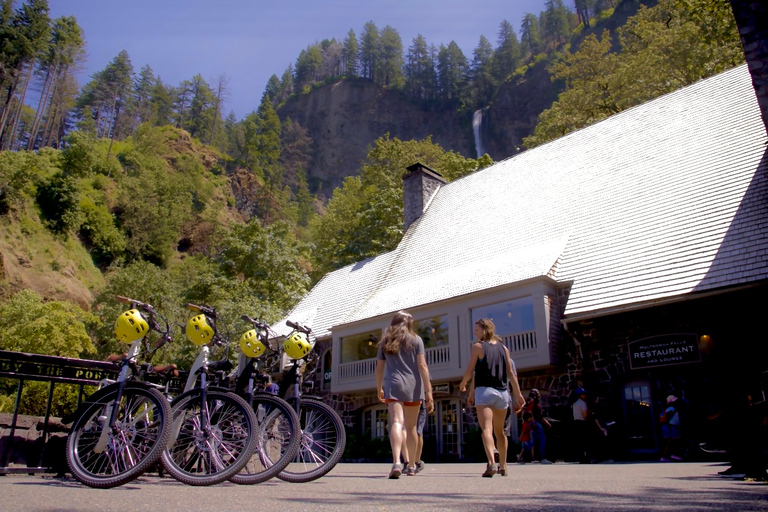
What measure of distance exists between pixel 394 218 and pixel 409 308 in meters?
14.5

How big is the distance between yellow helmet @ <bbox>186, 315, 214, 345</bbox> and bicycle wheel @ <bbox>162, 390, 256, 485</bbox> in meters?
0.76

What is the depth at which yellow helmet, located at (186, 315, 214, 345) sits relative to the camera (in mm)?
5512

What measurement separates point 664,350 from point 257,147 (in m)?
72.6

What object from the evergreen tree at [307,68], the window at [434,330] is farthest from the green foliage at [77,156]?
the evergreen tree at [307,68]

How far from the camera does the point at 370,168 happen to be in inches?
1551

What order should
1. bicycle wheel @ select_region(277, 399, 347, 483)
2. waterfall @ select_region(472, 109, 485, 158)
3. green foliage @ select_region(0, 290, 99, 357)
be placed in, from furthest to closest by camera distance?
waterfall @ select_region(472, 109, 485, 158) → green foliage @ select_region(0, 290, 99, 357) → bicycle wheel @ select_region(277, 399, 347, 483)

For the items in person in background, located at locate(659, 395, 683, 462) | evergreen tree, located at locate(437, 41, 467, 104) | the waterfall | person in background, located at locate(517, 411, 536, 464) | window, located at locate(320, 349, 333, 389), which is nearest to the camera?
person in background, located at locate(659, 395, 683, 462)

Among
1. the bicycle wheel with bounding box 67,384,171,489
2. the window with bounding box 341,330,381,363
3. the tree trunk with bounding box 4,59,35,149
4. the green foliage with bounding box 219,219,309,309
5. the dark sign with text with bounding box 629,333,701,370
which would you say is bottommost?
the bicycle wheel with bounding box 67,384,171,489

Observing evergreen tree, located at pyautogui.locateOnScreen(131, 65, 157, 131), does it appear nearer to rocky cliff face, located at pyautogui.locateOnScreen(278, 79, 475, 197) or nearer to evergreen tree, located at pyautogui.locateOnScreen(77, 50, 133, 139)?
evergreen tree, located at pyautogui.locateOnScreen(77, 50, 133, 139)

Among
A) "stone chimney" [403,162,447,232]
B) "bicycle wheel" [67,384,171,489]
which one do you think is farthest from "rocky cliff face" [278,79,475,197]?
"bicycle wheel" [67,384,171,489]

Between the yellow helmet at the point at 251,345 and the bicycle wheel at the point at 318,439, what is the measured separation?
89 centimetres

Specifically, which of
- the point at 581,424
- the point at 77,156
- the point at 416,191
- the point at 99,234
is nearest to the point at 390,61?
the point at 77,156

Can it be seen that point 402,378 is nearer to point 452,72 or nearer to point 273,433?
point 273,433

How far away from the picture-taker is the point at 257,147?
79625mm
